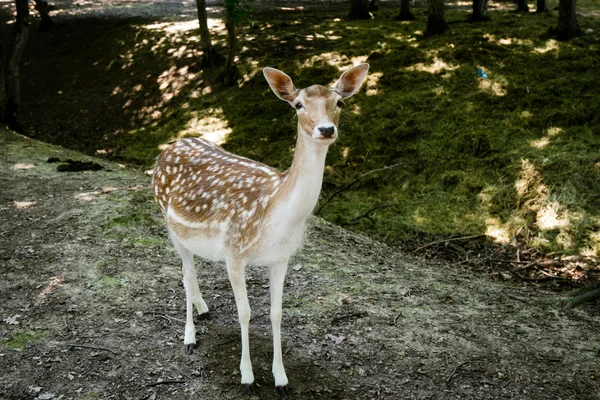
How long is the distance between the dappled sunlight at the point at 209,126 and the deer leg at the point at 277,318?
6811 millimetres

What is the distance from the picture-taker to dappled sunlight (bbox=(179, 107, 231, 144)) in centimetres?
1050

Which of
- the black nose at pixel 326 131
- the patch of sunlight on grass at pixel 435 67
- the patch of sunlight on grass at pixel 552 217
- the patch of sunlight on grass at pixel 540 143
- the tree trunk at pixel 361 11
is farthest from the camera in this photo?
the tree trunk at pixel 361 11

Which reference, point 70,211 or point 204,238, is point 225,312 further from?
point 70,211

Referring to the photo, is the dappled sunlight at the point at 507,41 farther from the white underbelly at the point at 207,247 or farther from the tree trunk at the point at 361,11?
the white underbelly at the point at 207,247

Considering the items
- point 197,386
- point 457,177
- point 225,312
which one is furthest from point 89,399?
point 457,177

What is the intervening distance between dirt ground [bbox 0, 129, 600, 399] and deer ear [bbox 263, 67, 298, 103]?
1888 mm

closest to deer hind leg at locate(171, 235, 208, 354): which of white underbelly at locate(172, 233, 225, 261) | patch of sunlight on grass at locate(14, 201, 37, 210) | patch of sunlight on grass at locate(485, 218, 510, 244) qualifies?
white underbelly at locate(172, 233, 225, 261)

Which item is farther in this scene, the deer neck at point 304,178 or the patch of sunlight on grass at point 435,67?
the patch of sunlight on grass at point 435,67

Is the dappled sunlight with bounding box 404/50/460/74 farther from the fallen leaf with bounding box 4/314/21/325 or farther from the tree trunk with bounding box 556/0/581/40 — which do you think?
the fallen leaf with bounding box 4/314/21/325

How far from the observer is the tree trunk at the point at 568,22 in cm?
1033

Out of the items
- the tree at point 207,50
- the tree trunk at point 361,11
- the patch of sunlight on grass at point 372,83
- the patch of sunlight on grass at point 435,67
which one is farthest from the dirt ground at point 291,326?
the tree trunk at point 361,11

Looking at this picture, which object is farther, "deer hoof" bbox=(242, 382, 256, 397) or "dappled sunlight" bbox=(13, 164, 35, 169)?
"dappled sunlight" bbox=(13, 164, 35, 169)

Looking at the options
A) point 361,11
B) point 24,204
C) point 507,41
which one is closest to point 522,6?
point 361,11

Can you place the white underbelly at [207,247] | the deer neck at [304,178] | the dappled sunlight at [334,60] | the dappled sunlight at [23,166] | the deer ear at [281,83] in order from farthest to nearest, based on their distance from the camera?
the dappled sunlight at [334,60]
the dappled sunlight at [23,166]
the white underbelly at [207,247]
the deer ear at [281,83]
the deer neck at [304,178]
